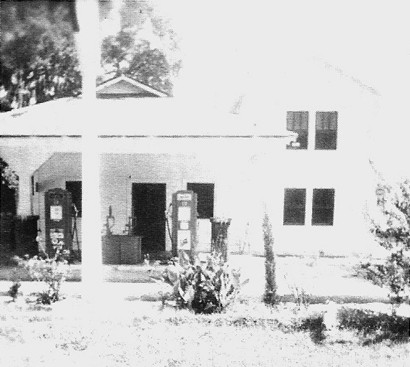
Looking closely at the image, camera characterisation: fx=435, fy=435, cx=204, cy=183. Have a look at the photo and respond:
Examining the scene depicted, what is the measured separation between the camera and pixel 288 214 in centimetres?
1280

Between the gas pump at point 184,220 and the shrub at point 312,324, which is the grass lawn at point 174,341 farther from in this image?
the gas pump at point 184,220

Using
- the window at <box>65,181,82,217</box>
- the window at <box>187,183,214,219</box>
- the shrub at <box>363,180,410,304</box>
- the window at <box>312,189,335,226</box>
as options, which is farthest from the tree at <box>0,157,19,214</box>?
the shrub at <box>363,180,410,304</box>

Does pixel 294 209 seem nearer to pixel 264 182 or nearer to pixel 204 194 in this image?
pixel 264 182

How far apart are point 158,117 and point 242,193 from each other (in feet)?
10.1

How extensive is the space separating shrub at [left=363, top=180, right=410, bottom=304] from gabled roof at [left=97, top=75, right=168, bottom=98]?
911 cm

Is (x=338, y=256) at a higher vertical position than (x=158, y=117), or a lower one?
lower

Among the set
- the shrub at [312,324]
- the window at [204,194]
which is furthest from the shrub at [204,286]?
the window at [204,194]

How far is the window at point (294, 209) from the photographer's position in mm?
12781

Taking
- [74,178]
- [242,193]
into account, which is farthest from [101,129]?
[242,193]

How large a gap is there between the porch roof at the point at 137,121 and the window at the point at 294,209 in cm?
222

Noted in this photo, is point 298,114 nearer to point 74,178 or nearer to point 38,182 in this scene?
point 74,178

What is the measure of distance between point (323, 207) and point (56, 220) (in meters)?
7.41

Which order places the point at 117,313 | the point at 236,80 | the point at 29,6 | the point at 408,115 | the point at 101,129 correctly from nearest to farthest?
1. the point at 29,6
2. the point at 117,313
3. the point at 101,129
4. the point at 408,115
5. the point at 236,80

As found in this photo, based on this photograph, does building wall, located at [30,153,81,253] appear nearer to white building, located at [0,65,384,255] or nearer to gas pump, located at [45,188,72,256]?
white building, located at [0,65,384,255]
